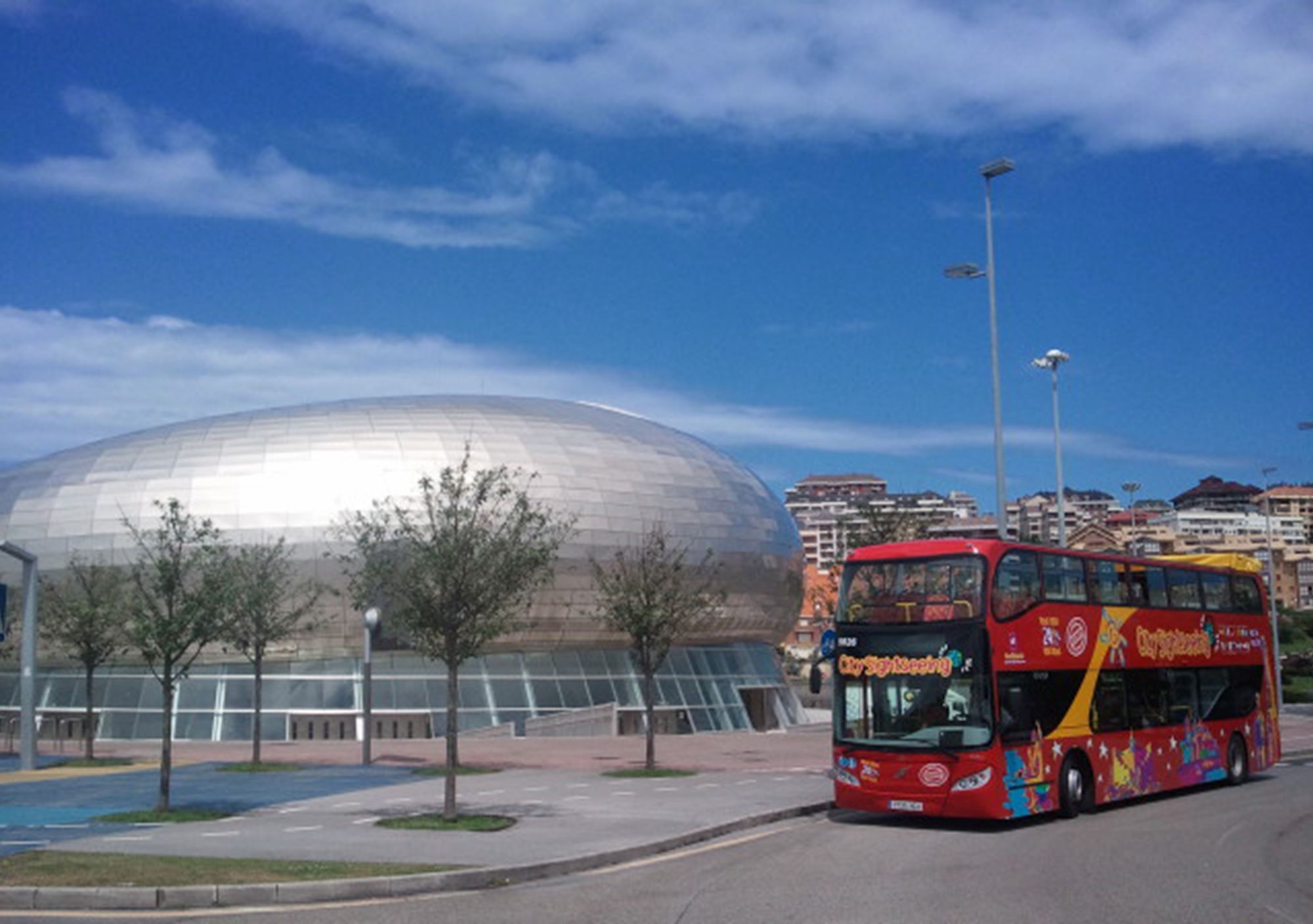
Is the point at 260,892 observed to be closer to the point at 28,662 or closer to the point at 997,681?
the point at 997,681

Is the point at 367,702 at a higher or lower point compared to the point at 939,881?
higher

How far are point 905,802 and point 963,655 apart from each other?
241cm

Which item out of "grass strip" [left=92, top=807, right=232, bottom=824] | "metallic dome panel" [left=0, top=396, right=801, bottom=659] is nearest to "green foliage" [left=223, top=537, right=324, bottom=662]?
"grass strip" [left=92, top=807, right=232, bottom=824]

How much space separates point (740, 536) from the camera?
57750 mm

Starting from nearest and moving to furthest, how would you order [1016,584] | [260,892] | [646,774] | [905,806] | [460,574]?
[260,892]
[905,806]
[1016,584]
[460,574]
[646,774]

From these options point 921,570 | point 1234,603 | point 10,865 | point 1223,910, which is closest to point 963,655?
point 921,570

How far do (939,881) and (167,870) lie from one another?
8591mm

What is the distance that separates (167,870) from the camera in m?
13.9

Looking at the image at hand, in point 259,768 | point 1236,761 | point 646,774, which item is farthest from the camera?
point 259,768

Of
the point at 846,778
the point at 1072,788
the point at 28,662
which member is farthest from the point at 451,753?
the point at 28,662

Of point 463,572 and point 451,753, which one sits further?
point 463,572

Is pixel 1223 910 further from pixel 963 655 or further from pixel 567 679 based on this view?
pixel 567 679

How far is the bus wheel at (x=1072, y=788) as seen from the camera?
1955 centimetres

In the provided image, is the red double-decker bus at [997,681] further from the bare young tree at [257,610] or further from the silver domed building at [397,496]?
the silver domed building at [397,496]
